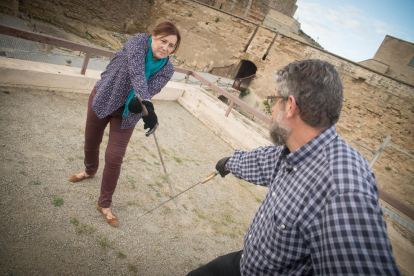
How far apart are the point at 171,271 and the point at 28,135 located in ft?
8.89

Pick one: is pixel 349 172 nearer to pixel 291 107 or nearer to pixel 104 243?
pixel 291 107

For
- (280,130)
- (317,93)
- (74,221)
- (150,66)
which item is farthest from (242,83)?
(317,93)

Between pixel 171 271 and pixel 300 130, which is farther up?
pixel 300 130

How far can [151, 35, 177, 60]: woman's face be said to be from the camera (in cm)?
193

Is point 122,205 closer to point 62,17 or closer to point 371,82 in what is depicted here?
point 62,17

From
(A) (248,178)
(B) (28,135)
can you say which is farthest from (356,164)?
(B) (28,135)

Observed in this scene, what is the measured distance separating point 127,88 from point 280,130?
1.48 metres

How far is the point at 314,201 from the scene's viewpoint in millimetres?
997

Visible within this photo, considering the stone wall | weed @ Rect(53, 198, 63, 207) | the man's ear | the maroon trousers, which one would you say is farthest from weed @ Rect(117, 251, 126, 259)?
the stone wall

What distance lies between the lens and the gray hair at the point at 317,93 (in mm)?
1115

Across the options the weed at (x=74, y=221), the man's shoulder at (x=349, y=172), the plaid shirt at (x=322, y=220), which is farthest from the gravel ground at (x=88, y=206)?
the man's shoulder at (x=349, y=172)

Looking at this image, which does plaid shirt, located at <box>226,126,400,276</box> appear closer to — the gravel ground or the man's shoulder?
the man's shoulder

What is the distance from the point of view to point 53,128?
11.1ft

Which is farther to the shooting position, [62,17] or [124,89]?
[62,17]
